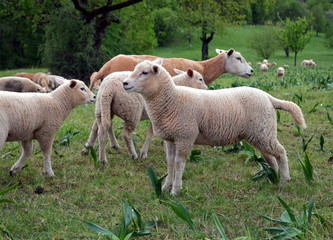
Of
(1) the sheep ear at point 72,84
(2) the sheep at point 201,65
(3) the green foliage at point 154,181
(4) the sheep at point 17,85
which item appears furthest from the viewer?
(4) the sheep at point 17,85

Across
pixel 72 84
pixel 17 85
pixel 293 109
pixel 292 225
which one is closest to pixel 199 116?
pixel 293 109

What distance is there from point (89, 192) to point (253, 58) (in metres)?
45.7

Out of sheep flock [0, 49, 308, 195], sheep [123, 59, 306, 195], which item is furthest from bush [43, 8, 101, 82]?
sheep [123, 59, 306, 195]

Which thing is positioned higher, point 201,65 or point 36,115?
point 36,115

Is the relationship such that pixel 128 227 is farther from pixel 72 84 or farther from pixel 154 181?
pixel 72 84

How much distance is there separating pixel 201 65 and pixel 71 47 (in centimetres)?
978

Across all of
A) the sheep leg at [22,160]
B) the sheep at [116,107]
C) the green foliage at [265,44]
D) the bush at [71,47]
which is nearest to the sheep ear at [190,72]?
the sheep at [116,107]

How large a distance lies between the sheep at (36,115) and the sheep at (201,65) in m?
2.75

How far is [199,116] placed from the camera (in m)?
4.81

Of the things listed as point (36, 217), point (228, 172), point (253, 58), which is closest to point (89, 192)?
point (36, 217)

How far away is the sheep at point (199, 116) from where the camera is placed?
15.4 ft

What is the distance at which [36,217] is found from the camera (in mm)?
4016

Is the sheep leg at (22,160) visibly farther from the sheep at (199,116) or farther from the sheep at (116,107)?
the sheep at (199,116)

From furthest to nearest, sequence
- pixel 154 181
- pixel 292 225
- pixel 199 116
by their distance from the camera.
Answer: pixel 199 116
pixel 154 181
pixel 292 225
